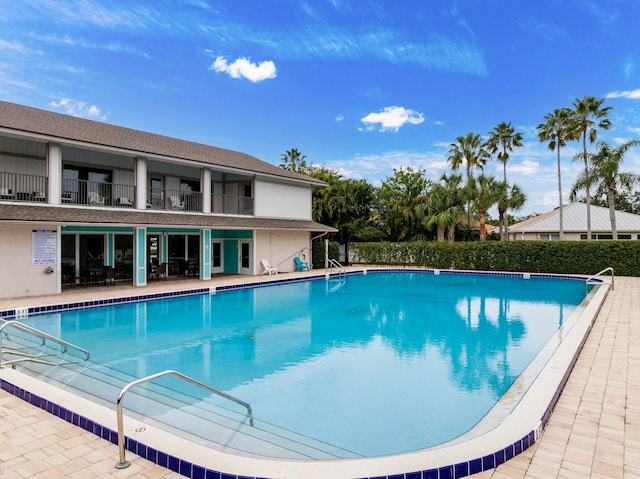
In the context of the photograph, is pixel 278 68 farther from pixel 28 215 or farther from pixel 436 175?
pixel 28 215

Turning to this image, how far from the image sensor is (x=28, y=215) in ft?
42.8

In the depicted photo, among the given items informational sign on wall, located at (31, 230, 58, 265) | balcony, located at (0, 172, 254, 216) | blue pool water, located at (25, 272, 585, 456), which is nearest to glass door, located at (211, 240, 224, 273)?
balcony, located at (0, 172, 254, 216)

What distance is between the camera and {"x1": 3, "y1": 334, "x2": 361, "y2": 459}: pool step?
445 cm

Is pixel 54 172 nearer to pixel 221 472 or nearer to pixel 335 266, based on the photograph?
pixel 221 472

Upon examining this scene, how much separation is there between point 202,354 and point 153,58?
2246cm

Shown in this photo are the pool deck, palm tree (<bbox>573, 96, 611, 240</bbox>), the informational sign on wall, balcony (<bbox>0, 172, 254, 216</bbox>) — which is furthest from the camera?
palm tree (<bbox>573, 96, 611, 240</bbox>)

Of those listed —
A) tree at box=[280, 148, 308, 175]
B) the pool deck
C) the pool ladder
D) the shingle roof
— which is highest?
tree at box=[280, 148, 308, 175]

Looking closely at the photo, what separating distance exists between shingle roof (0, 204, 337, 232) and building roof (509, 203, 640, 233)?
87.4ft

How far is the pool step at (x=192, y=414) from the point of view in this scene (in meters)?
4.45

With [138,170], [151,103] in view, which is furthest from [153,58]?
[138,170]

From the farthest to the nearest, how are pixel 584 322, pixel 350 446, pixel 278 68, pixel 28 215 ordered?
pixel 278 68 → pixel 28 215 → pixel 584 322 → pixel 350 446

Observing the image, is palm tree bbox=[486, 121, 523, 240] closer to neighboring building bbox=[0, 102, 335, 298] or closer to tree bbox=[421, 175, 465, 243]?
tree bbox=[421, 175, 465, 243]

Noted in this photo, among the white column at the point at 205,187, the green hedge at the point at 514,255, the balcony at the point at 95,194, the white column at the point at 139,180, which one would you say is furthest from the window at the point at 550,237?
the balcony at the point at 95,194

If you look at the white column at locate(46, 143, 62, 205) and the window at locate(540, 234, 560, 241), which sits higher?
the white column at locate(46, 143, 62, 205)
